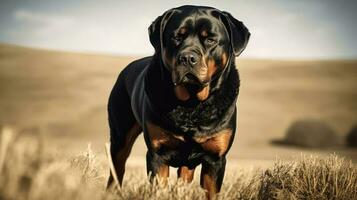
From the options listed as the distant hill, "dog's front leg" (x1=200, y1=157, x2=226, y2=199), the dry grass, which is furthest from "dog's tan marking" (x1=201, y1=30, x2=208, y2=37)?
the distant hill

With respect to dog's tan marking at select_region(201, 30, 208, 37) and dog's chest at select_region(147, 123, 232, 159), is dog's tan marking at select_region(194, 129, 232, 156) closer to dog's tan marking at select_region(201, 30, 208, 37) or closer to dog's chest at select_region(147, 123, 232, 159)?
dog's chest at select_region(147, 123, 232, 159)

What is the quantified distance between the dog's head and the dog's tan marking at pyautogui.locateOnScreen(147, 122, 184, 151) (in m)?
0.35

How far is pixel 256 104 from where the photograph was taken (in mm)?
34156

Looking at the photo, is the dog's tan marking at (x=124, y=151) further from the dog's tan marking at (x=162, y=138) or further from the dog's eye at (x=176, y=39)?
the dog's eye at (x=176, y=39)

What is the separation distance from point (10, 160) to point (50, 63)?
37561 mm

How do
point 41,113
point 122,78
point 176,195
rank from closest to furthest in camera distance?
point 176,195, point 122,78, point 41,113

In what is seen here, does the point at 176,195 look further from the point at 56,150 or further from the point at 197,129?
the point at 56,150

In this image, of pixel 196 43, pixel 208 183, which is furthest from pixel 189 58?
pixel 208 183

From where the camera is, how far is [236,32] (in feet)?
15.9

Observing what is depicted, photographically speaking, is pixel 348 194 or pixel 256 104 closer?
pixel 348 194

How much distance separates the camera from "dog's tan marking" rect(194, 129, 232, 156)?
4590mm

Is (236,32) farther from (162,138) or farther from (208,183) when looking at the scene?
(208,183)

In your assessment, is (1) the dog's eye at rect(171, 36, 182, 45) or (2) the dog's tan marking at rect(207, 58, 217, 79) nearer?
(2) the dog's tan marking at rect(207, 58, 217, 79)

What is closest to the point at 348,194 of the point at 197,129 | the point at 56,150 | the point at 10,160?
the point at 197,129
